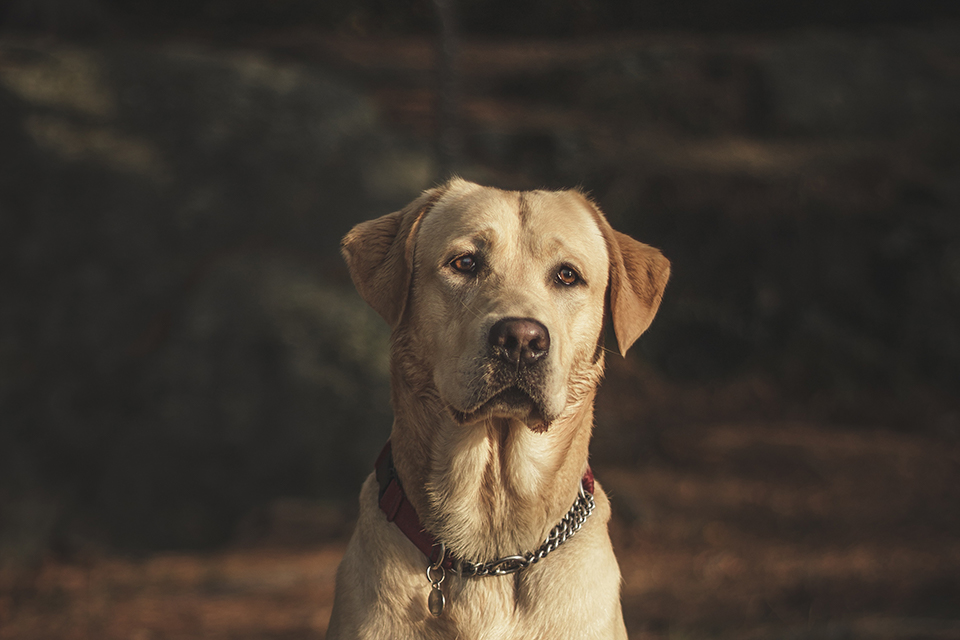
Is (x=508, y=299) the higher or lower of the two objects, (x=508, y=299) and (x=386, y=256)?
the lower

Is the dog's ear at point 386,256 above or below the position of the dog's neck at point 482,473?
above

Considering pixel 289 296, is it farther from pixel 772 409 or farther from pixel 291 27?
pixel 291 27

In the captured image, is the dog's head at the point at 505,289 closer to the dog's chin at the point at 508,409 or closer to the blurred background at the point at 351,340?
the dog's chin at the point at 508,409

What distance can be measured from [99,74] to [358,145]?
8.25 feet

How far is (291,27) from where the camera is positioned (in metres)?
12.5

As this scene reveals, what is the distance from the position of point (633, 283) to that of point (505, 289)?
689 mm

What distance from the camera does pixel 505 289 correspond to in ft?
9.44

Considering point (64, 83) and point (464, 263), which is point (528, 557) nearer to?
point (464, 263)

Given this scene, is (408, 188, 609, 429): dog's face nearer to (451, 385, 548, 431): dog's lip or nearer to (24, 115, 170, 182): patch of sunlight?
(451, 385, 548, 431): dog's lip

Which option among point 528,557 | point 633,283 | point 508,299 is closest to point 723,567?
point 633,283

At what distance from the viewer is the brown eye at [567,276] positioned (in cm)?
307

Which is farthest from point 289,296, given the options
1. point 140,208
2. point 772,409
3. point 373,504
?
point 772,409

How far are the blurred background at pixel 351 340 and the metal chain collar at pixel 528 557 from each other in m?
2.84

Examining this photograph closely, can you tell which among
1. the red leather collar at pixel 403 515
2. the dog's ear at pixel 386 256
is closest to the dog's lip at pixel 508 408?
the red leather collar at pixel 403 515
